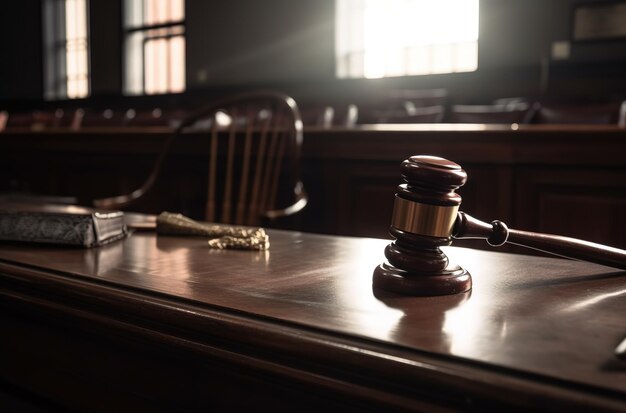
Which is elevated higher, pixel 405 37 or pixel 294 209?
pixel 405 37

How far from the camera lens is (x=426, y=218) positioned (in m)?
0.79

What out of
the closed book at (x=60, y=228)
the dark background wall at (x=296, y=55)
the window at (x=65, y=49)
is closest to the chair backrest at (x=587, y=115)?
the dark background wall at (x=296, y=55)

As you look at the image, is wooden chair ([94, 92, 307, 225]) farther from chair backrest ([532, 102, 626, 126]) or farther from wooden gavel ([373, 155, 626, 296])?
chair backrest ([532, 102, 626, 126])

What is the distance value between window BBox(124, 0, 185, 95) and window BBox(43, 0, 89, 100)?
111 cm

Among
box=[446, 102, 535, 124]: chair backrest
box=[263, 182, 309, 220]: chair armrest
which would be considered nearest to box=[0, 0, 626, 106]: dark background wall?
box=[446, 102, 535, 124]: chair backrest

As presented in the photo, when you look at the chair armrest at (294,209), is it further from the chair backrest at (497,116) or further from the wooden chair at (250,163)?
the chair backrest at (497,116)

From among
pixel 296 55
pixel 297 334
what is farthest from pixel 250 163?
pixel 296 55

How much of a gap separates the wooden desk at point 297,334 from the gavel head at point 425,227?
0.09ft

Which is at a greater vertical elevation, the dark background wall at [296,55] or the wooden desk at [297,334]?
the dark background wall at [296,55]

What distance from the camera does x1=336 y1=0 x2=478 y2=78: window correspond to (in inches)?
272

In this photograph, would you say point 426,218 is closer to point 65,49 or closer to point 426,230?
point 426,230

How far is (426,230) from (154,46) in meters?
9.71

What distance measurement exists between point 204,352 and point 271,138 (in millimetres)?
1946

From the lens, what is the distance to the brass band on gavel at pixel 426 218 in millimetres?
785
